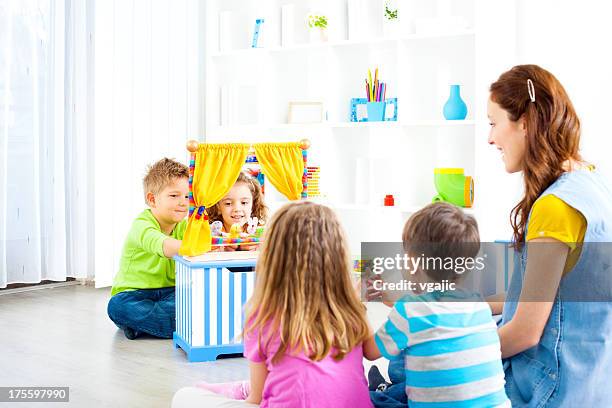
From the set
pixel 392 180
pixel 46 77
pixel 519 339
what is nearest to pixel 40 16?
pixel 46 77

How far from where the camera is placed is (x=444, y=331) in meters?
1.50

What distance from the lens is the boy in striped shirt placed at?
4.94ft

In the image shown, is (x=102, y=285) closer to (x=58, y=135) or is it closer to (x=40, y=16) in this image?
(x=58, y=135)

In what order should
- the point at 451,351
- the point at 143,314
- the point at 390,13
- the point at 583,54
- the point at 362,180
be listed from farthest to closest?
1. the point at 362,180
2. the point at 390,13
3. the point at 583,54
4. the point at 143,314
5. the point at 451,351

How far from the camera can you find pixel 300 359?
160cm

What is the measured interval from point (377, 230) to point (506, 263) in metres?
1.47

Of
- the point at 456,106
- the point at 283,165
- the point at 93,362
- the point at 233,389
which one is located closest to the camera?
the point at 233,389

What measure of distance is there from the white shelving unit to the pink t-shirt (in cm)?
227

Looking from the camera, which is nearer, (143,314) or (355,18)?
(143,314)

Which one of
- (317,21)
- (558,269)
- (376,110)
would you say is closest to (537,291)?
(558,269)

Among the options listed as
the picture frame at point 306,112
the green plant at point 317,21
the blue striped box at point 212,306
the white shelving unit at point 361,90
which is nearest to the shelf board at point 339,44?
the white shelving unit at point 361,90

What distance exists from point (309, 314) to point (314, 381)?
14 centimetres

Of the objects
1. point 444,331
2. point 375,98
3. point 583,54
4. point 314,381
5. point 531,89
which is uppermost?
point 583,54

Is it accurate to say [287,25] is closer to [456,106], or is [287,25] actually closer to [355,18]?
[355,18]
